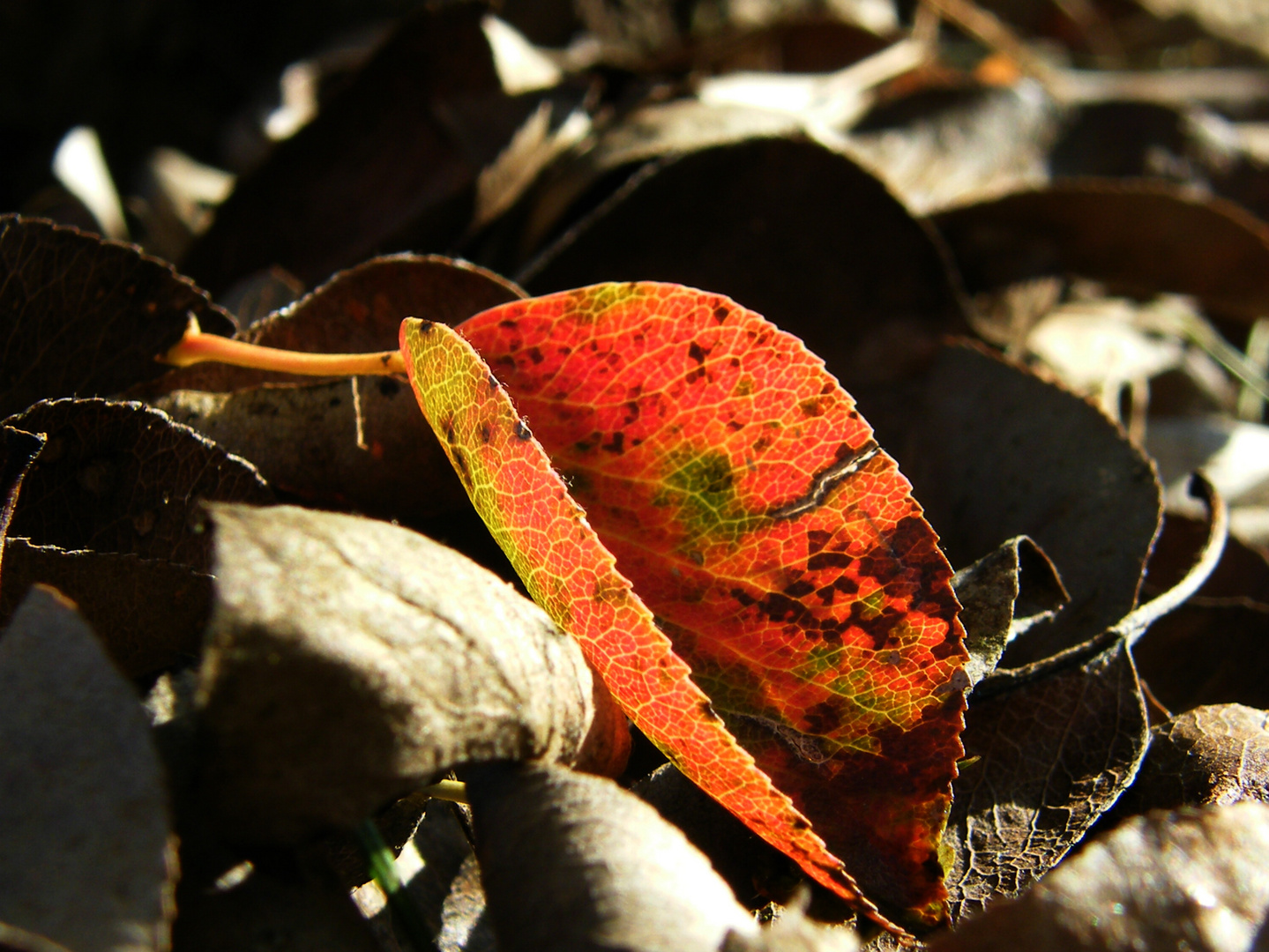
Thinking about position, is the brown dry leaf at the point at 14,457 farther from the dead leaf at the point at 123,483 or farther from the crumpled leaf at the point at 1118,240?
the crumpled leaf at the point at 1118,240

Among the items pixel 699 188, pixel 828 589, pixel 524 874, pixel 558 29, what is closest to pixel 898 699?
pixel 828 589

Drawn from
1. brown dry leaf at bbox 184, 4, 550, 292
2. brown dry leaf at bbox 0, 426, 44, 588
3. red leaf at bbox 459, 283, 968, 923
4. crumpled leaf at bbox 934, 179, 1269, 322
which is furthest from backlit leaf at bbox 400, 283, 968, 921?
crumpled leaf at bbox 934, 179, 1269, 322

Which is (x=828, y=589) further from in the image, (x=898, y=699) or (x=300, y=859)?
(x=300, y=859)

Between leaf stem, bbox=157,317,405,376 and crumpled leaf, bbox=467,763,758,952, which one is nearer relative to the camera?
crumpled leaf, bbox=467,763,758,952

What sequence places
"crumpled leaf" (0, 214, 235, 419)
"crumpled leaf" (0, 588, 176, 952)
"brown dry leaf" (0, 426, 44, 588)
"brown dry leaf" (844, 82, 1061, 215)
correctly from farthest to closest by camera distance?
"brown dry leaf" (844, 82, 1061, 215), "crumpled leaf" (0, 214, 235, 419), "brown dry leaf" (0, 426, 44, 588), "crumpled leaf" (0, 588, 176, 952)

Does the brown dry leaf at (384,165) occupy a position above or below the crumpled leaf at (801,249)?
above

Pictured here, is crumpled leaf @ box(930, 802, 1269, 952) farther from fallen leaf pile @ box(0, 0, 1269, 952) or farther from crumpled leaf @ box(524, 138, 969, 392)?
crumpled leaf @ box(524, 138, 969, 392)

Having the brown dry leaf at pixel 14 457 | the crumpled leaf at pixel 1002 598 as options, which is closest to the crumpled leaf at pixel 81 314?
the brown dry leaf at pixel 14 457
